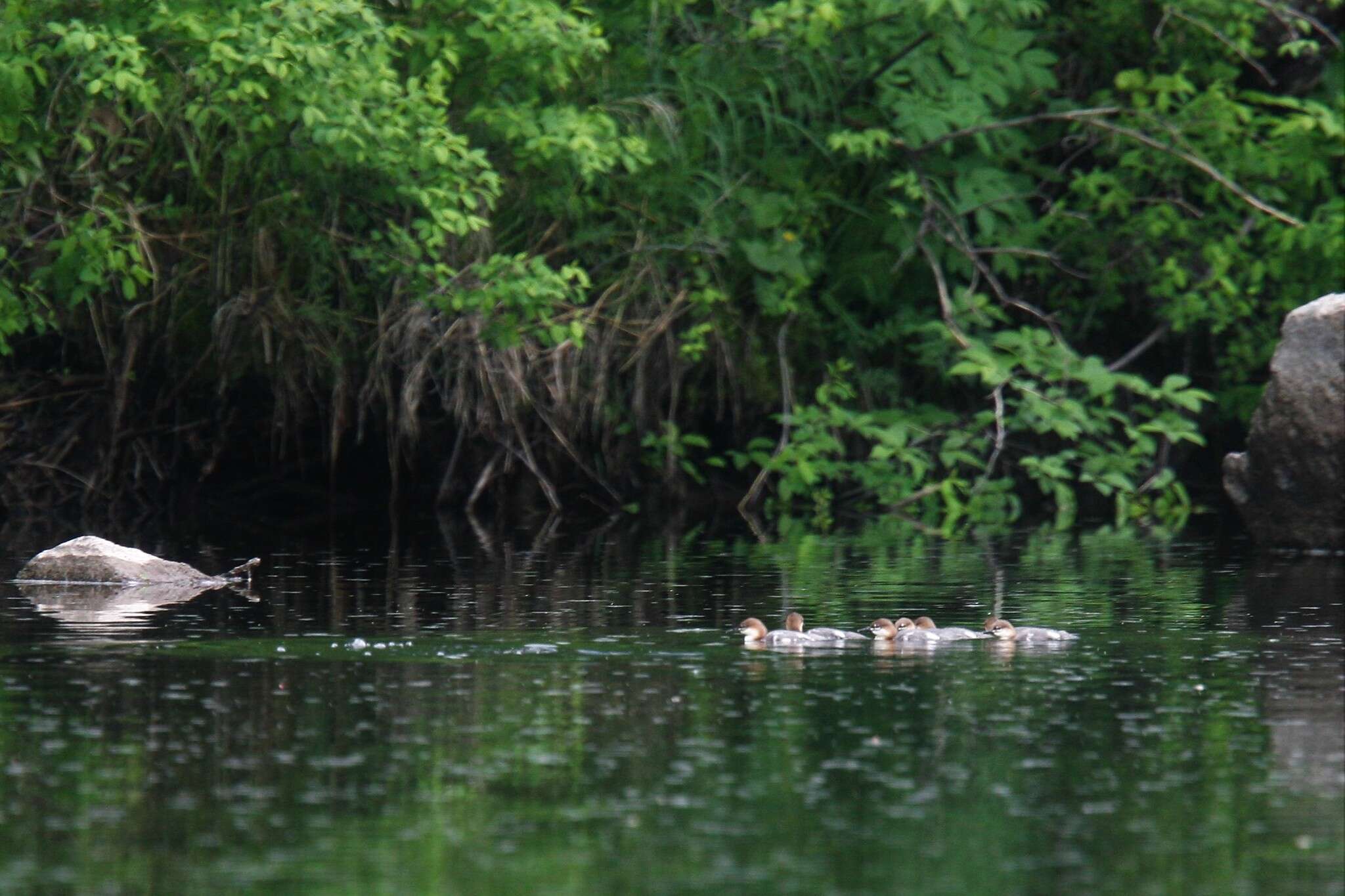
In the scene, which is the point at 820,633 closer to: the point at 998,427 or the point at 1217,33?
the point at 998,427

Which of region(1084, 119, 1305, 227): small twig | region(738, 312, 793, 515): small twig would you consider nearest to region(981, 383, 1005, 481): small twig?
region(738, 312, 793, 515): small twig

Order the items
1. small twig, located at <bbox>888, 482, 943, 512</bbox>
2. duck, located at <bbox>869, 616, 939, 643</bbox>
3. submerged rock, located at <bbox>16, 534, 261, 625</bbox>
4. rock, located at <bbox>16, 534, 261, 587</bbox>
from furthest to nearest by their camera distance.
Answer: small twig, located at <bbox>888, 482, 943, 512</bbox>
rock, located at <bbox>16, 534, 261, 587</bbox>
submerged rock, located at <bbox>16, 534, 261, 625</bbox>
duck, located at <bbox>869, 616, 939, 643</bbox>

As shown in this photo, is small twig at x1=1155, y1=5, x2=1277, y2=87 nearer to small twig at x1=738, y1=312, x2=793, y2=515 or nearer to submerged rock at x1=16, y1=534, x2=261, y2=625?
small twig at x1=738, y1=312, x2=793, y2=515

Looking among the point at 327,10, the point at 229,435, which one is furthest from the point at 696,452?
the point at 327,10

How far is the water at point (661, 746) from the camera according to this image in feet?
25.3

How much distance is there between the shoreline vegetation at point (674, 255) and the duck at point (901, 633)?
811 centimetres

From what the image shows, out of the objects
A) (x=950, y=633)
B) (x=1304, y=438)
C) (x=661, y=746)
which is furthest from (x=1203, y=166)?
(x=661, y=746)

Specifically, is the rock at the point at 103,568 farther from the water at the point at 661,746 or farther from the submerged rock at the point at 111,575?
the water at the point at 661,746

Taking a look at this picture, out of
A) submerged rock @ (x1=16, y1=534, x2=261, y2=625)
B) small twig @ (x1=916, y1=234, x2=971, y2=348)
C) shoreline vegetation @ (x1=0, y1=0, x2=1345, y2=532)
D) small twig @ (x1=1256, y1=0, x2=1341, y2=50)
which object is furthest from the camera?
small twig @ (x1=1256, y1=0, x2=1341, y2=50)

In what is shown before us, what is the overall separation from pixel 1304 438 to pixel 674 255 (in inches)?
287

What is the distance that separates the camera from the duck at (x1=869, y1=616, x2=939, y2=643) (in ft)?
42.0

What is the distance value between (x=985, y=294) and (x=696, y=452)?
419 cm

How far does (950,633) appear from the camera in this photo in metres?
12.9

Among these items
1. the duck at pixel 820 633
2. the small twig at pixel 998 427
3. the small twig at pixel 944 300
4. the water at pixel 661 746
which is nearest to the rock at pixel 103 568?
the water at pixel 661 746
